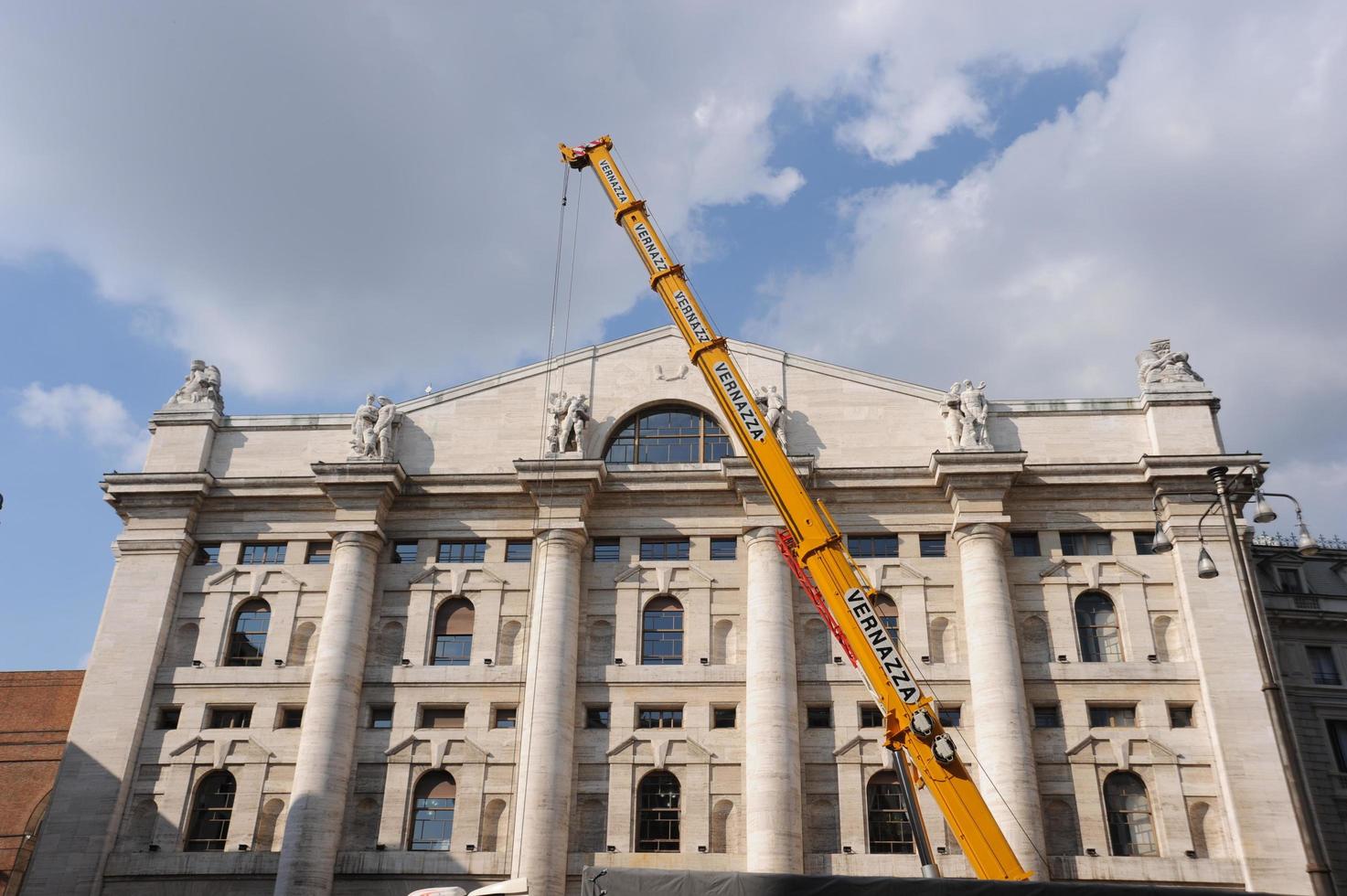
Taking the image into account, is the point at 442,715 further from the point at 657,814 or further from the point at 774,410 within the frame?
the point at 774,410

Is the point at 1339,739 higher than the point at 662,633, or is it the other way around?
the point at 662,633

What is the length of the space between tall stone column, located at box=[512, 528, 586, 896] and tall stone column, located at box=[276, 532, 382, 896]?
6.15 m

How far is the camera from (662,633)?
42.7 m

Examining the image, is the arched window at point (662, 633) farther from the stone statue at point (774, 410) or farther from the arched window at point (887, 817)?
the arched window at point (887, 817)

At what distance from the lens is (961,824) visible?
26.3 metres

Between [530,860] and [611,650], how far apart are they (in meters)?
8.14

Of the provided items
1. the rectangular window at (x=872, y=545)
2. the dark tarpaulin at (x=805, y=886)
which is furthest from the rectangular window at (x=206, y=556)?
the dark tarpaulin at (x=805, y=886)

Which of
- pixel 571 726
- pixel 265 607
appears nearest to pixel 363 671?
pixel 265 607

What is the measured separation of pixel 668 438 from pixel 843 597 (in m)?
18.4

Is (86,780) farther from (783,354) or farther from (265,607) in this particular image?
(783,354)

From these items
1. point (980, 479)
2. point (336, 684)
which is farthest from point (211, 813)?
point (980, 479)

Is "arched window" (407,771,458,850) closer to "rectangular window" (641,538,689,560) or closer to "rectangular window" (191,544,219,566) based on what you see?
"rectangular window" (641,538,689,560)

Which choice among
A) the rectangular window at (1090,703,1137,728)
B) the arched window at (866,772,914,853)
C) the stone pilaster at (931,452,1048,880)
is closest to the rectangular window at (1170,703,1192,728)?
the rectangular window at (1090,703,1137,728)

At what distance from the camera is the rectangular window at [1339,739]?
156 ft
